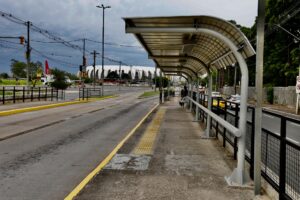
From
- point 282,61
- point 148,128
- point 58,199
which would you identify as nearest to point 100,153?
point 58,199

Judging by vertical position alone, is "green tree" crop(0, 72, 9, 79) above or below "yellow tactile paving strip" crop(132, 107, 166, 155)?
above

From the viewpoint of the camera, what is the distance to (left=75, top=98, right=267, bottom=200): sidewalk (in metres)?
6.21

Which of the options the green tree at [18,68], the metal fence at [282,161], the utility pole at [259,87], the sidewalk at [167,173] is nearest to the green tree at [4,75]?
the green tree at [18,68]

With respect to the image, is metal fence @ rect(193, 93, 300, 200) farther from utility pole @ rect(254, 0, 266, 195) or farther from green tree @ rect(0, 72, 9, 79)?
green tree @ rect(0, 72, 9, 79)

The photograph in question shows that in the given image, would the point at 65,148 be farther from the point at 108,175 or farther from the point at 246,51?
the point at 246,51

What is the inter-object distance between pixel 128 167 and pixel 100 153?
6.31 ft

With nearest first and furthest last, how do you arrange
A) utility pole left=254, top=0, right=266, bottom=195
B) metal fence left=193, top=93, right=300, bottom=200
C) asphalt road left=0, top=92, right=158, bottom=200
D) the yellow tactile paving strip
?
metal fence left=193, top=93, right=300, bottom=200
utility pole left=254, top=0, right=266, bottom=195
asphalt road left=0, top=92, right=158, bottom=200
the yellow tactile paving strip

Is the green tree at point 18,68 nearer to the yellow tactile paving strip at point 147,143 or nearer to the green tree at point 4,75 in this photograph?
the green tree at point 4,75

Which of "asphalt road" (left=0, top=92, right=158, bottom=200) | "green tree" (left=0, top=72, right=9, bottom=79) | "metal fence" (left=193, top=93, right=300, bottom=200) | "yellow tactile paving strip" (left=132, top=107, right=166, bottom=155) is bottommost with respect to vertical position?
"asphalt road" (left=0, top=92, right=158, bottom=200)

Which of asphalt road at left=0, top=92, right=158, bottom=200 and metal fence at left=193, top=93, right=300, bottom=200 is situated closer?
metal fence at left=193, top=93, right=300, bottom=200

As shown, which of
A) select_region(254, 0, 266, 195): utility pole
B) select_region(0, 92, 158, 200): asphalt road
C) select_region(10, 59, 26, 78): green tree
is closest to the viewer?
select_region(254, 0, 266, 195): utility pole

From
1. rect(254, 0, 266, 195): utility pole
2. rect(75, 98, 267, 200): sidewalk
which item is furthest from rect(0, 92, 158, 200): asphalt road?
rect(254, 0, 266, 195): utility pole

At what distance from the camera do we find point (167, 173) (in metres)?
7.65

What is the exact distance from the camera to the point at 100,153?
390 inches
